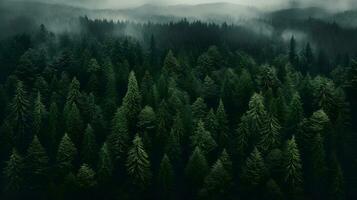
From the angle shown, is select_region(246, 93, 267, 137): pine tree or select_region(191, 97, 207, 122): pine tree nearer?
select_region(246, 93, 267, 137): pine tree

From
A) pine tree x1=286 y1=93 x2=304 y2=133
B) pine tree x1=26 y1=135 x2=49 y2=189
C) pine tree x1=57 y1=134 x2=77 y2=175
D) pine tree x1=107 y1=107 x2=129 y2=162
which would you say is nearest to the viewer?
pine tree x1=57 y1=134 x2=77 y2=175

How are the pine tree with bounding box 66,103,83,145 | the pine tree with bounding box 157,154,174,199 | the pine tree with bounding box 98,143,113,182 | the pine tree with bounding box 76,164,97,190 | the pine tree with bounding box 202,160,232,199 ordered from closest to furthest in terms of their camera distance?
the pine tree with bounding box 202,160,232,199
the pine tree with bounding box 157,154,174,199
the pine tree with bounding box 76,164,97,190
the pine tree with bounding box 98,143,113,182
the pine tree with bounding box 66,103,83,145

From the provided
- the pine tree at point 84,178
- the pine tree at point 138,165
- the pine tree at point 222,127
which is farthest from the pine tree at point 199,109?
the pine tree at point 84,178

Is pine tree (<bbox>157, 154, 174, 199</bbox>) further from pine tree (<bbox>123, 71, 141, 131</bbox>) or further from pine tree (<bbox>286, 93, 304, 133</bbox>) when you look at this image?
pine tree (<bbox>286, 93, 304, 133</bbox>)

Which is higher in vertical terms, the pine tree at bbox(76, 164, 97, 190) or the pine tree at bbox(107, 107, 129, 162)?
the pine tree at bbox(107, 107, 129, 162)

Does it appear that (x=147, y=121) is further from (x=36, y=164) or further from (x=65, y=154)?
(x=36, y=164)

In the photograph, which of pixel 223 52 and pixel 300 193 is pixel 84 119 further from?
pixel 223 52

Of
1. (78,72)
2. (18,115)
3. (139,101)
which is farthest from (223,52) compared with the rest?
(18,115)

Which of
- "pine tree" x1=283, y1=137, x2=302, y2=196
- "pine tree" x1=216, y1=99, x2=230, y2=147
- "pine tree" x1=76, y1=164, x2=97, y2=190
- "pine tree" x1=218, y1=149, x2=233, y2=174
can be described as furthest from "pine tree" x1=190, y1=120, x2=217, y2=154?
"pine tree" x1=76, y1=164, x2=97, y2=190
